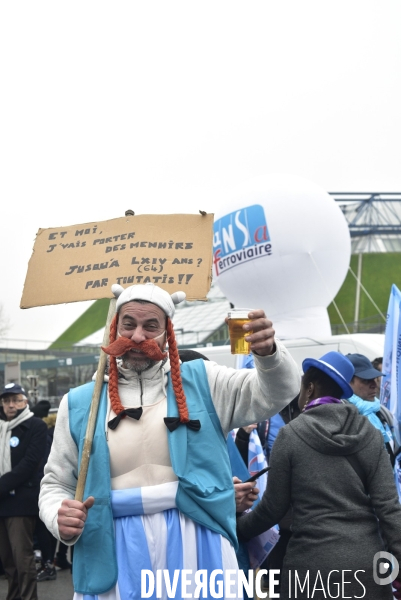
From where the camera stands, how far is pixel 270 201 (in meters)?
15.3

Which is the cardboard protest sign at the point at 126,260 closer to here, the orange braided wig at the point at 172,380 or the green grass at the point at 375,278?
the orange braided wig at the point at 172,380

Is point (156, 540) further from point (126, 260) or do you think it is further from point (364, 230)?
point (364, 230)

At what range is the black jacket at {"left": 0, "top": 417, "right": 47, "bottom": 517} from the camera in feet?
22.6

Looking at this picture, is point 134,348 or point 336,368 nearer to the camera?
point 134,348

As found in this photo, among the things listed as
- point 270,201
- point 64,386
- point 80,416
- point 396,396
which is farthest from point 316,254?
point 80,416

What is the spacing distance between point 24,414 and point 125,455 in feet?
14.2

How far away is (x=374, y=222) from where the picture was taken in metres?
47.9

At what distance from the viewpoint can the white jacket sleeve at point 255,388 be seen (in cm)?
287

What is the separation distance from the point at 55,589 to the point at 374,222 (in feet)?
140

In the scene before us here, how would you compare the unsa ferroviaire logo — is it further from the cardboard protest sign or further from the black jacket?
the cardboard protest sign

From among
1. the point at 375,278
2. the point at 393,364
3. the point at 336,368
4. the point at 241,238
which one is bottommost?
the point at 336,368

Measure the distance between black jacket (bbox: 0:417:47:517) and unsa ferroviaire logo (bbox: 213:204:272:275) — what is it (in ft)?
28.7

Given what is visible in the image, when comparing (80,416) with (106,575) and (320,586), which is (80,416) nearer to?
(106,575)

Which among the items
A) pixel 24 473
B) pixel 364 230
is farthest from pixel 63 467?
pixel 364 230
